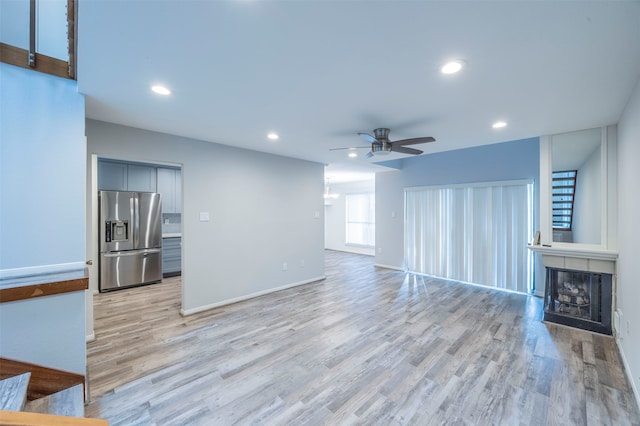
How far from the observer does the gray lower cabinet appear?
5.53 metres

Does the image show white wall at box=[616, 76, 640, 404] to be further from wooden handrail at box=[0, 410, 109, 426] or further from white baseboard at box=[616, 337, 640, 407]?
wooden handrail at box=[0, 410, 109, 426]

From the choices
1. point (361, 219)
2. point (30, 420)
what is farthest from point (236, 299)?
point (361, 219)

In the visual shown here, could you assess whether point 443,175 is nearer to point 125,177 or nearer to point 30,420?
point 30,420

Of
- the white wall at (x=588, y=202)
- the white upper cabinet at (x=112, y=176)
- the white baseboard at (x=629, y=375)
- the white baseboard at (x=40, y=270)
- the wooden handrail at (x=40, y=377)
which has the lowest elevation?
the white baseboard at (x=629, y=375)

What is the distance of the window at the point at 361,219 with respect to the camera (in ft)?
27.7

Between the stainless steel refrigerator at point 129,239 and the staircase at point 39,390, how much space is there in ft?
10.8

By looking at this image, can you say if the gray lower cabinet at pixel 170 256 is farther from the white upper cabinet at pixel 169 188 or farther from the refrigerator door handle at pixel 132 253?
the white upper cabinet at pixel 169 188

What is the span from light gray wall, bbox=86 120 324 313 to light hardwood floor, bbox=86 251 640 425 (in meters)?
0.54

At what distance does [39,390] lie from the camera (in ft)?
5.98

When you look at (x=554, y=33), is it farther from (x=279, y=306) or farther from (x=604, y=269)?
(x=279, y=306)

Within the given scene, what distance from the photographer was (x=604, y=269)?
305 centimetres

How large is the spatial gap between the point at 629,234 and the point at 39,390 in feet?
15.8

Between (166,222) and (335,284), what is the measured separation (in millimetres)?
3835

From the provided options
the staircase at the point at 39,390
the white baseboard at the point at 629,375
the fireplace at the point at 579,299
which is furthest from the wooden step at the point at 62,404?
the fireplace at the point at 579,299
